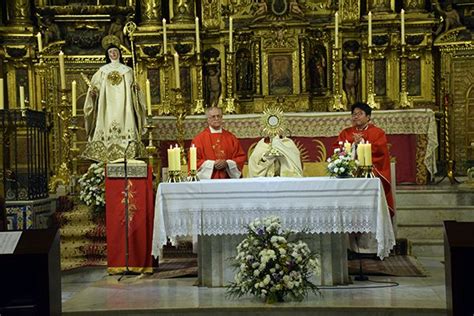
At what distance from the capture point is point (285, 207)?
369 inches

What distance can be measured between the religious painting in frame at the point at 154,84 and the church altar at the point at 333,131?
2.57 meters

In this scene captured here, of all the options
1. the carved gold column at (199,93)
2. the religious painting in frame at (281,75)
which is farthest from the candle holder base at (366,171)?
the religious painting in frame at (281,75)

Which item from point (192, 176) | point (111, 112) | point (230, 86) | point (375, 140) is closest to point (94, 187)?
point (111, 112)

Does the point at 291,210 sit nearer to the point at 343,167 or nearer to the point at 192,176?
the point at 343,167

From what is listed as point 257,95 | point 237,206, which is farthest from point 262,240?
point 257,95

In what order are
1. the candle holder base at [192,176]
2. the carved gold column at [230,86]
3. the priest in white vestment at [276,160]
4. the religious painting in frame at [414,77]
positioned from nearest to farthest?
the candle holder base at [192,176]
the priest in white vestment at [276,160]
the carved gold column at [230,86]
the religious painting in frame at [414,77]

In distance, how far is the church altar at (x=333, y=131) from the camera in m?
14.5

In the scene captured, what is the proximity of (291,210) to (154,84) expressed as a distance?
27.4 feet

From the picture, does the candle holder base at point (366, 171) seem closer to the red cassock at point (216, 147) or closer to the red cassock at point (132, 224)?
the red cassock at point (216, 147)

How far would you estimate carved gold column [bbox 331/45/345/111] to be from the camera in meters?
15.2

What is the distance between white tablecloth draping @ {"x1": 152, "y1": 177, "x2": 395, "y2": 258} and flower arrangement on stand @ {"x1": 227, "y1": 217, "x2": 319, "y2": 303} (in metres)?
0.43

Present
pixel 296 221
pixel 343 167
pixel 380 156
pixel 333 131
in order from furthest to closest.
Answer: pixel 333 131 < pixel 380 156 < pixel 343 167 < pixel 296 221

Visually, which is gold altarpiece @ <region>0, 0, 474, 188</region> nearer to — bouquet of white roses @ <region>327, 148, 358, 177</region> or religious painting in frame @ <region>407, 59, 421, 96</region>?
religious painting in frame @ <region>407, 59, 421, 96</region>

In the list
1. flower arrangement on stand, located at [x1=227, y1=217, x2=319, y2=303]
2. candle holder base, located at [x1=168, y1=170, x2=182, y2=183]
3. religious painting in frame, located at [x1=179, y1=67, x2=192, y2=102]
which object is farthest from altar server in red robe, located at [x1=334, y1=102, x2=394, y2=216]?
religious painting in frame, located at [x1=179, y1=67, x2=192, y2=102]
